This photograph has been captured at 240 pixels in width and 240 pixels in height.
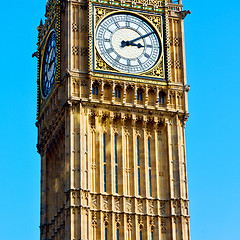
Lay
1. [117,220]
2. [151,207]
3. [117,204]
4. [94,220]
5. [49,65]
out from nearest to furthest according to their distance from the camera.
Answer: [94,220], [117,220], [117,204], [151,207], [49,65]

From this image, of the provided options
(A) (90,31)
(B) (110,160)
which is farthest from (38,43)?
(B) (110,160)

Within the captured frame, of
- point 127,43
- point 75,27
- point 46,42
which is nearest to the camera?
point 75,27

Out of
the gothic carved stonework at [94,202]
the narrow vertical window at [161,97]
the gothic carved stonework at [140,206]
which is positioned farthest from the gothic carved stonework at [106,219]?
the narrow vertical window at [161,97]

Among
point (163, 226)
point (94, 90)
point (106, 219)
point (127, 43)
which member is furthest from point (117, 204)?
point (127, 43)

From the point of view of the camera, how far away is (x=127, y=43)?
71750 millimetres

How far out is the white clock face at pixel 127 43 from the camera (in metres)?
71.1

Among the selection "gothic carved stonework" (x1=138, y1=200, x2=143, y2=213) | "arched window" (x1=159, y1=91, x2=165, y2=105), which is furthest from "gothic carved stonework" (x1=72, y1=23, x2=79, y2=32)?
"gothic carved stonework" (x1=138, y1=200, x2=143, y2=213)

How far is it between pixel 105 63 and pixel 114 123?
3.60m

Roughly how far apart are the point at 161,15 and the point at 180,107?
6053 millimetres

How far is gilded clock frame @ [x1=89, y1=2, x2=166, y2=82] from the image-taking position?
70.5m

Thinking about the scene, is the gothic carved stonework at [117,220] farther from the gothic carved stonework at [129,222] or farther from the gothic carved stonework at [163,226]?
the gothic carved stonework at [163,226]

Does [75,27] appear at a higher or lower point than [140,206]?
higher

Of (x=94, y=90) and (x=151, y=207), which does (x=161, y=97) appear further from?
(x=151, y=207)

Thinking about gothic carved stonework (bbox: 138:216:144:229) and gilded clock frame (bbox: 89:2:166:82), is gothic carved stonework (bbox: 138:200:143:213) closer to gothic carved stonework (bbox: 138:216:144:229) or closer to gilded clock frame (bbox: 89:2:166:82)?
gothic carved stonework (bbox: 138:216:144:229)
